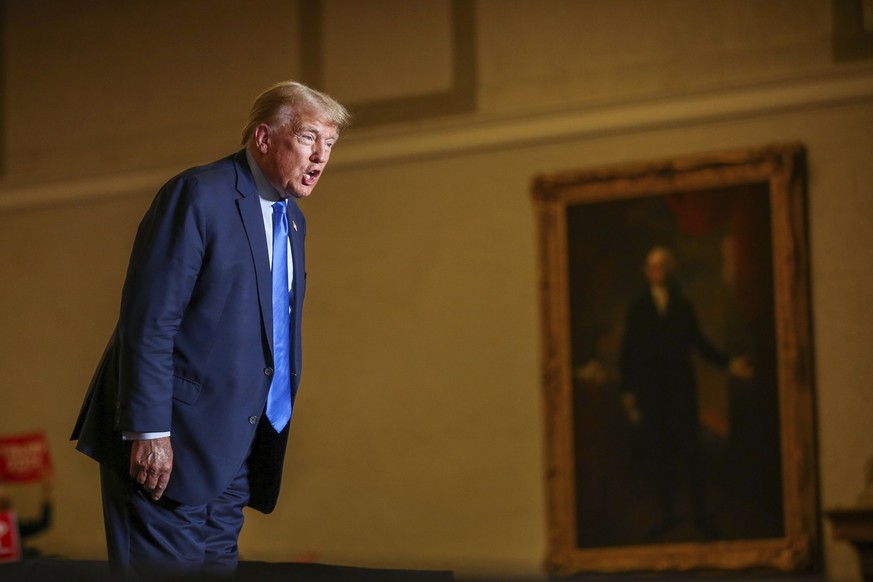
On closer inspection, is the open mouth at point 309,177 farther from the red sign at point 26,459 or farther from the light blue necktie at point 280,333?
the red sign at point 26,459

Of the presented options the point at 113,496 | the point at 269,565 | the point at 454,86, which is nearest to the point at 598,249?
the point at 454,86

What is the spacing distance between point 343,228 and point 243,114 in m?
1.31

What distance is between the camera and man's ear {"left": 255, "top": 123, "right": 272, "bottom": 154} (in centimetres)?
344

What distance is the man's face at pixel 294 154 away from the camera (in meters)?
3.41

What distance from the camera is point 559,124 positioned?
8891 millimetres

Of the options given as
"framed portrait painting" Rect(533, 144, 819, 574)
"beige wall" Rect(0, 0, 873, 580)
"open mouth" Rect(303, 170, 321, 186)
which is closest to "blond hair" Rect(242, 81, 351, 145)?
"open mouth" Rect(303, 170, 321, 186)

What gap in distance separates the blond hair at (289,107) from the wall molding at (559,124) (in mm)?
5412

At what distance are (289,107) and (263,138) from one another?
11 centimetres

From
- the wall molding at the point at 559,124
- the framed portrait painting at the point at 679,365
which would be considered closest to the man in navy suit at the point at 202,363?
the framed portrait painting at the point at 679,365

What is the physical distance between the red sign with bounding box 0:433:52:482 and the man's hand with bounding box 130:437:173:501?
22.2ft

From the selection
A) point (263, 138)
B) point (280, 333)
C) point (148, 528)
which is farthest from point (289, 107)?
point (148, 528)

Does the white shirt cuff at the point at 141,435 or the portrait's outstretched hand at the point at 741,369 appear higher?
the white shirt cuff at the point at 141,435

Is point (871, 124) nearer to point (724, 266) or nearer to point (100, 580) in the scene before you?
point (724, 266)

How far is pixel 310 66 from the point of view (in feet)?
31.9
